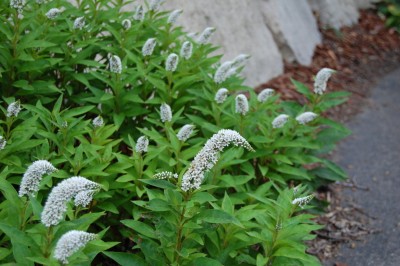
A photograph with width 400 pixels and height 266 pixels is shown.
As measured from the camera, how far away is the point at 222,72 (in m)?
4.36

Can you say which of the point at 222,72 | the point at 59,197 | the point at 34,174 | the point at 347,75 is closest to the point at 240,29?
the point at 347,75

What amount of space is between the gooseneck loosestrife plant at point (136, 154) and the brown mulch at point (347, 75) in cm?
46

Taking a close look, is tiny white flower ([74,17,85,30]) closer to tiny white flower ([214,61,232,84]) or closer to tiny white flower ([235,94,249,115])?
tiny white flower ([214,61,232,84])

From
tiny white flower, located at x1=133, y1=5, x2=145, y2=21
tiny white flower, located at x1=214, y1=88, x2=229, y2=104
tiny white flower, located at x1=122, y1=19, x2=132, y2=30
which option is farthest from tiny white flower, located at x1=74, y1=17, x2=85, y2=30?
tiny white flower, located at x1=214, y1=88, x2=229, y2=104

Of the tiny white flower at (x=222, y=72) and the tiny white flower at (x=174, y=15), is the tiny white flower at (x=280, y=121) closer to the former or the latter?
the tiny white flower at (x=222, y=72)

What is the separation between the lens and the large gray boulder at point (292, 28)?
8.39 metres

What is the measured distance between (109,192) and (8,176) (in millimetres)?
584

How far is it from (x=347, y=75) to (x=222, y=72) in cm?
507

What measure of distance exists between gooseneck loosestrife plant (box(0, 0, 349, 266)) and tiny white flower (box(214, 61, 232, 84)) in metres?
0.01

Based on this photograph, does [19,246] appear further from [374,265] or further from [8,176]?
[374,265]

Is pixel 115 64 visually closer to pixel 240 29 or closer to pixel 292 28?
pixel 240 29

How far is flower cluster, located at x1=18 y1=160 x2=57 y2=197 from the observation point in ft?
8.48

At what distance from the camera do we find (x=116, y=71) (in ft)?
13.2

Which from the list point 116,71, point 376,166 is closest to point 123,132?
point 116,71
